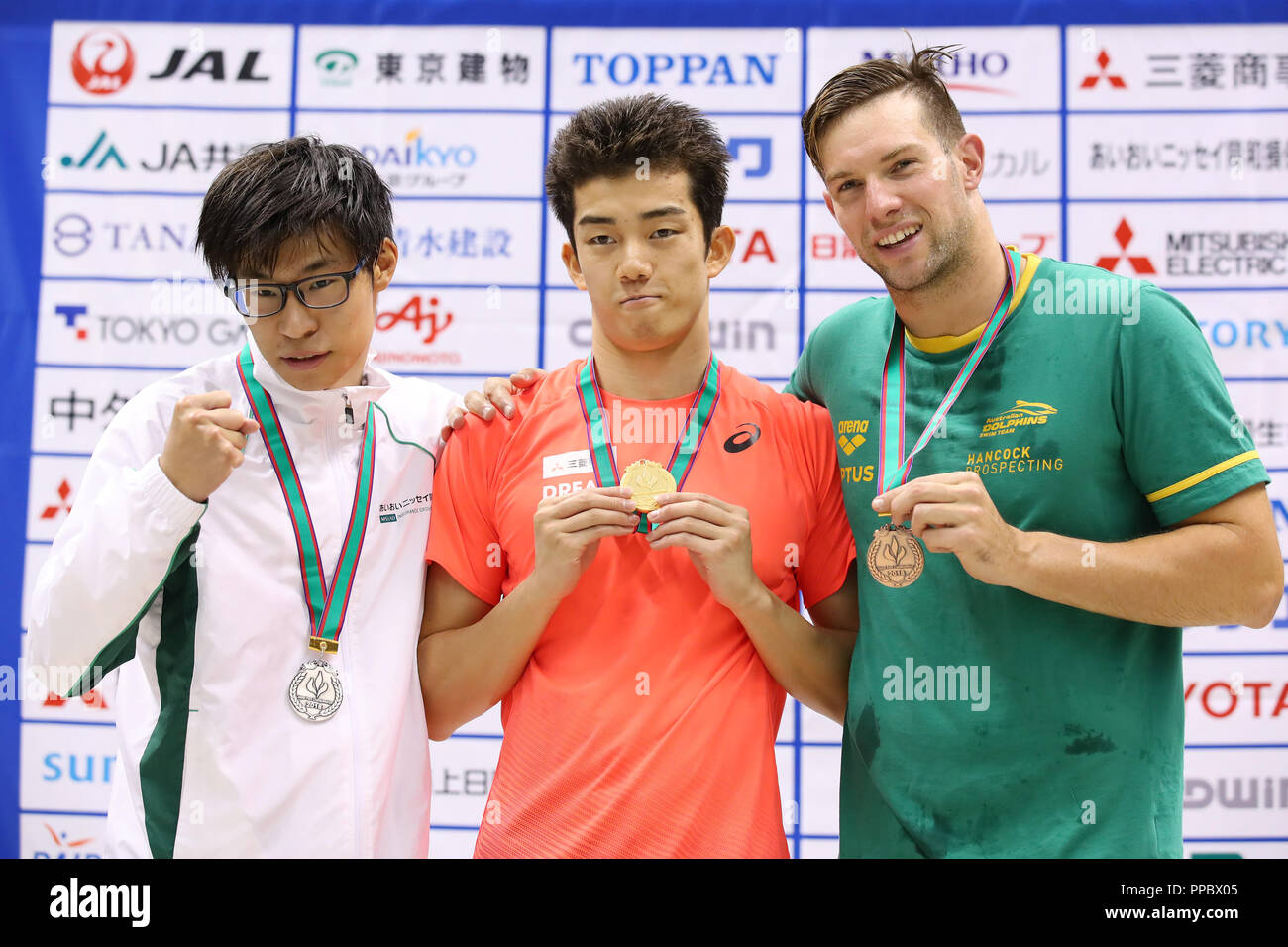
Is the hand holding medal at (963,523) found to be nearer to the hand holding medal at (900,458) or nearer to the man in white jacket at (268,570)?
the hand holding medal at (900,458)

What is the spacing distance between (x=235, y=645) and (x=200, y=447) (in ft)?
1.17

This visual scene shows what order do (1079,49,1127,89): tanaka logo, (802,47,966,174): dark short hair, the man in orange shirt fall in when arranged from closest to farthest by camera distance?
the man in orange shirt, (802,47,966,174): dark short hair, (1079,49,1127,89): tanaka logo

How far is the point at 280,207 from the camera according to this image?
1.72m

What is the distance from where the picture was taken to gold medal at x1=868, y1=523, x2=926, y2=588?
1715 millimetres

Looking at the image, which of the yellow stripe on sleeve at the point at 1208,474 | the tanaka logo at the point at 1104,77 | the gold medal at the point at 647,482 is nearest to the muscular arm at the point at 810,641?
the gold medal at the point at 647,482

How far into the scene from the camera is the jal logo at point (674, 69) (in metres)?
3.37

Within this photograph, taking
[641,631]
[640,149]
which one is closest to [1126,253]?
[640,149]

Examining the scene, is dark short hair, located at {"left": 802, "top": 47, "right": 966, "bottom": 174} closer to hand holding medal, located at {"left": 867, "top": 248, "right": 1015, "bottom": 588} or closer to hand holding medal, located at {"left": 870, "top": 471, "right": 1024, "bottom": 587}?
hand holding medal, located at {"left": 867, "top": 248, "right": 1015, "bottom": 588}

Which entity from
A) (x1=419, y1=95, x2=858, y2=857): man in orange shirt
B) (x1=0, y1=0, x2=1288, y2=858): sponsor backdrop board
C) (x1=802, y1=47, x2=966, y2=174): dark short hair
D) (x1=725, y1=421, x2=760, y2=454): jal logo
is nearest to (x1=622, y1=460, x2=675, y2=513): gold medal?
(x1=419, y1=95, x2=858, y2=857): man in orange shirt

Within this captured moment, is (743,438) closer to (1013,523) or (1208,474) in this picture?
(1013,523)

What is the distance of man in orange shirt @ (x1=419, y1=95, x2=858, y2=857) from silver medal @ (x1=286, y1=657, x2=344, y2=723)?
0.63 feet

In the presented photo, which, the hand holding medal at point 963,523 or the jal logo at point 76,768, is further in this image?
the jal logo at point 76,768

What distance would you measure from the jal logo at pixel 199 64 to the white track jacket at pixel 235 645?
Result: 7.03 ft

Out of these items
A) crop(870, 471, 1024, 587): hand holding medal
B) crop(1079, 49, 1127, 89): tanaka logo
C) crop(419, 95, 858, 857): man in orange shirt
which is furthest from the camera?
crop(1079, 49, 1127, 89): tanaka logo
